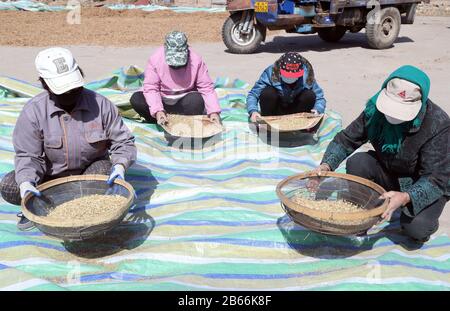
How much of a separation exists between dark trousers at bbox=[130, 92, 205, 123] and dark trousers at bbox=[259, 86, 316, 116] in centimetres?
49

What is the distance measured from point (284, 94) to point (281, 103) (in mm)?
95

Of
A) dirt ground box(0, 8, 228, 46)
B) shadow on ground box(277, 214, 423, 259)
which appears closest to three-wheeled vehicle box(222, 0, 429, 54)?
dirt ground box(0, 8, 228, 46)

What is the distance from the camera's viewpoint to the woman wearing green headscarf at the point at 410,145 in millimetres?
2137

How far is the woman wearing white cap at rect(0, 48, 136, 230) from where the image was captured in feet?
7.64

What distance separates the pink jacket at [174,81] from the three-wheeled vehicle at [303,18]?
4078 mm

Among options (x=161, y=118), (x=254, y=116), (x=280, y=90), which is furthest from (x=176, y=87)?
(x=280, y=90)

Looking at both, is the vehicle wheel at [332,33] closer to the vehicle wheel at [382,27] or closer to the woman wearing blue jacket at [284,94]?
the vehicle wheel at [382,27]

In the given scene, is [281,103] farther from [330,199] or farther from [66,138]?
[66,138]

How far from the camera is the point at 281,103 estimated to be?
12.6 feet

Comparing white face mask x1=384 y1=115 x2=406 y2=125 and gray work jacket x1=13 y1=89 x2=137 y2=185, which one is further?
gray work jacket x1=13 y1=89 x2=137 y2=185

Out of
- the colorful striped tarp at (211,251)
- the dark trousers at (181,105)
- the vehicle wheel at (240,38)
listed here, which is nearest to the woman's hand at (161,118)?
the dark trousers at (181,105)

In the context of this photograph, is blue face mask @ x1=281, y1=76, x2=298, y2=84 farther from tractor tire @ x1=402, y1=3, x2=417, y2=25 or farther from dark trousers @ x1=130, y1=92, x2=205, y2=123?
tractor tire @ x1=402, y1=3, x2=417, y2=25

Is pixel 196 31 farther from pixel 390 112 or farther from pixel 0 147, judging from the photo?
pixel 390 112
